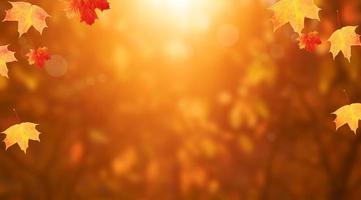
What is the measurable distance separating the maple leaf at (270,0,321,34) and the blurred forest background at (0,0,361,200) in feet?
13.4

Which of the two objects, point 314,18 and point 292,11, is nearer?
point 314,18

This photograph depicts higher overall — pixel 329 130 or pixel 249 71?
pixel 249 71

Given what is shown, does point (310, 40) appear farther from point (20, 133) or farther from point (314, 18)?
point (20, 133)

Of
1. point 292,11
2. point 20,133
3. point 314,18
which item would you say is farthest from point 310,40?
point 20,133

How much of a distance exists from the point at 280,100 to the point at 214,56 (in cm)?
235

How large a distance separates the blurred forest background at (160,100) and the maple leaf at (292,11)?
13.4 feet

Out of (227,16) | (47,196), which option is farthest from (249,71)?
(47,196)

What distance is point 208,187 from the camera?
44.7 feet

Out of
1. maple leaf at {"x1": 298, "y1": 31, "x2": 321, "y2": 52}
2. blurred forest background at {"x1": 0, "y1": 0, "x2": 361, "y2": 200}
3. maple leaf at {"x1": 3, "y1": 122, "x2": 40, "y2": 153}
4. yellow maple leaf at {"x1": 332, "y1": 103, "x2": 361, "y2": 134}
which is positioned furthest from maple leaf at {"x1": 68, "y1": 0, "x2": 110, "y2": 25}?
blurred forest background at {"x1": 0, "y1": 0, "x2": 361, "y2": 200}

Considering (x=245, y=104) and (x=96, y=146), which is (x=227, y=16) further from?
(x=96, y=146)

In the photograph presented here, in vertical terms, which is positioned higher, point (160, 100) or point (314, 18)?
point (160, 100)

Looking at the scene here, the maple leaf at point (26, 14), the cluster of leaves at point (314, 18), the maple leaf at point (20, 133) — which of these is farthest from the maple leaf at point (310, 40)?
the maple leaf at point (20, 133)

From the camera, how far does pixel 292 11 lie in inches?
174

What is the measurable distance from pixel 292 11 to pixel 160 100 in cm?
730
